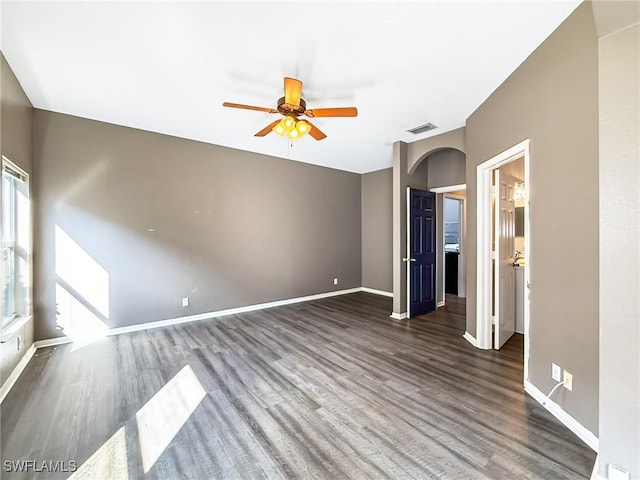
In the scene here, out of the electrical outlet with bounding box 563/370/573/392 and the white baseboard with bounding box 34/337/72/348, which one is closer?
the electrical outlet with bounding box 563/370/573/392

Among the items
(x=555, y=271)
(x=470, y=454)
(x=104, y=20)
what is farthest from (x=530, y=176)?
(x=104, y=20)

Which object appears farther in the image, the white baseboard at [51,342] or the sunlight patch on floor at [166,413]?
the white baseboard at [51,342]

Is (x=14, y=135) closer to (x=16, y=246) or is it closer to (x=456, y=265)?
(x=16, y=246)

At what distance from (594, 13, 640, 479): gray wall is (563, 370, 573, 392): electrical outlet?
0.56 m

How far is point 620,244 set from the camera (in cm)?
137

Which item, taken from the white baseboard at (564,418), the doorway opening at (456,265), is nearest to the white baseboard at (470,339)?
the white baseboard at (564,418)

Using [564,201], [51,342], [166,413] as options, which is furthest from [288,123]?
[51,342]

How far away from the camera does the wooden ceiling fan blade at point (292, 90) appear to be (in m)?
2.31

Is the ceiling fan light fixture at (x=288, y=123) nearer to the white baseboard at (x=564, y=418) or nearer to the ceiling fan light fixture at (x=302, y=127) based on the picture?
the ceiling fan light fixture at (x=302, y=127)

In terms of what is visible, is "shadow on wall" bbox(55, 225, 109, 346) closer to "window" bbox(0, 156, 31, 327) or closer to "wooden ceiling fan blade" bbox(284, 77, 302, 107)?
"window" bbox(0, 156, 31, 327)

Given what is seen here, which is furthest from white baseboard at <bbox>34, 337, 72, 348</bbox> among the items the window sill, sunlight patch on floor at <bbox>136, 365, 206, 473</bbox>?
sunlight patch on floor at <bbox>136, 365, 206, 473</bbox>

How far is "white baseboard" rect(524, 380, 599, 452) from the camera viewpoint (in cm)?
174

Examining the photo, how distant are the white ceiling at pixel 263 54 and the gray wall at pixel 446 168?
56.3 inches

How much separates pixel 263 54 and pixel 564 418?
11.9ft
